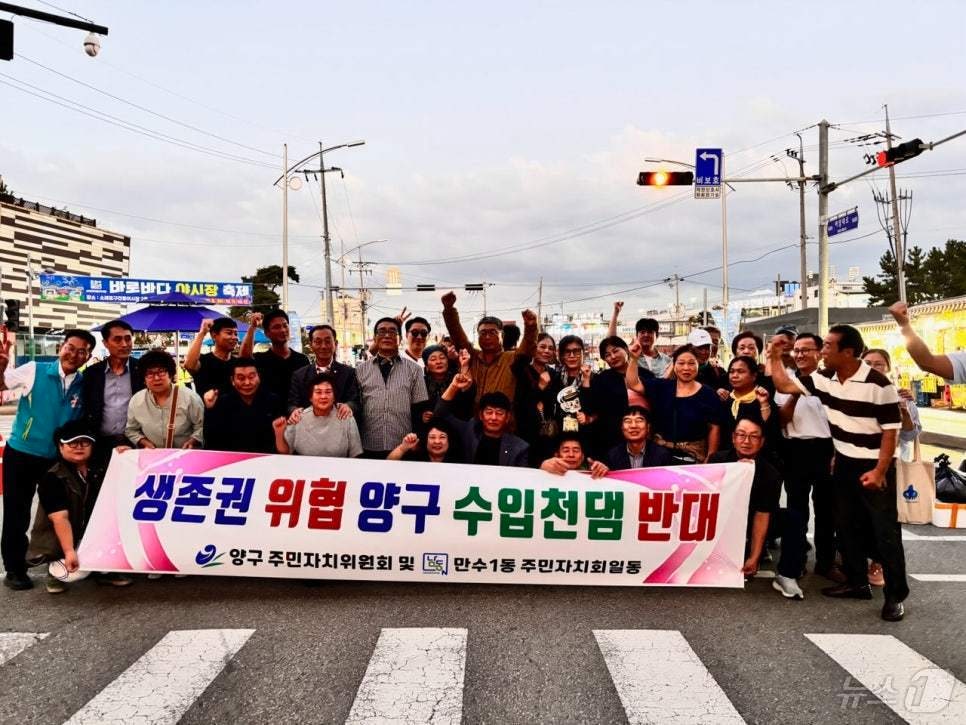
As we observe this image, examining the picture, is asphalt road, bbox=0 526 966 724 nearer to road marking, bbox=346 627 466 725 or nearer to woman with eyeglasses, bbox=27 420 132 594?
road marking, bbox=346 627 466 725

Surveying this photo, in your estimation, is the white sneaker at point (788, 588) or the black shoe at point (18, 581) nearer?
the white sneaker at point (788, 588)

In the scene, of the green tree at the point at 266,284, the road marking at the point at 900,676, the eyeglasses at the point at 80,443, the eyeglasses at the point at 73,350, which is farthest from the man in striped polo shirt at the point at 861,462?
the green tree at the point at 266,284

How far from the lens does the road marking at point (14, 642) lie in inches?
145

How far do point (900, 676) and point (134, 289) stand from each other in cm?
3283

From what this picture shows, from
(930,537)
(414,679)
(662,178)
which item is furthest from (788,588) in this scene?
(662,178)

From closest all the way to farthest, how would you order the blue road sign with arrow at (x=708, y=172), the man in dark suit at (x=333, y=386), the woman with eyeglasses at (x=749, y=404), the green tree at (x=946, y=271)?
1. the woman with eyeglasses at (x=749, y=404)
2. the man in dark suit at (x=333, y=386)
3. the blue road sign with arrow at (x=708, y=172)
4. the green tree at (x=946, y=271)

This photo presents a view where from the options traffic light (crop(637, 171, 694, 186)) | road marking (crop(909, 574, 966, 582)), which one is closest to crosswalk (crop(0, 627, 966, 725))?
road marking (crop(909, 574, 966, 582))

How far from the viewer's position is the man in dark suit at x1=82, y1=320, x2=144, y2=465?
5.11 meters

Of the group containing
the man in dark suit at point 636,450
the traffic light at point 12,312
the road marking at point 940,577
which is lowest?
the road marking at point 940,577

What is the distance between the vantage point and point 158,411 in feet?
16.7

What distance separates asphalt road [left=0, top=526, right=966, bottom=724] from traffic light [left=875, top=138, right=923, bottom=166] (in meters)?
10.3

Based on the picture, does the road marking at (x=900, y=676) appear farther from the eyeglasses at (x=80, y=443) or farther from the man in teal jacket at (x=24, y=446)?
the man in teal jacket at (x=24, y=446)

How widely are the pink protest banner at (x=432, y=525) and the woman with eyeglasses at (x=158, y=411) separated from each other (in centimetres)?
44

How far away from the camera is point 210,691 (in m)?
3.24
